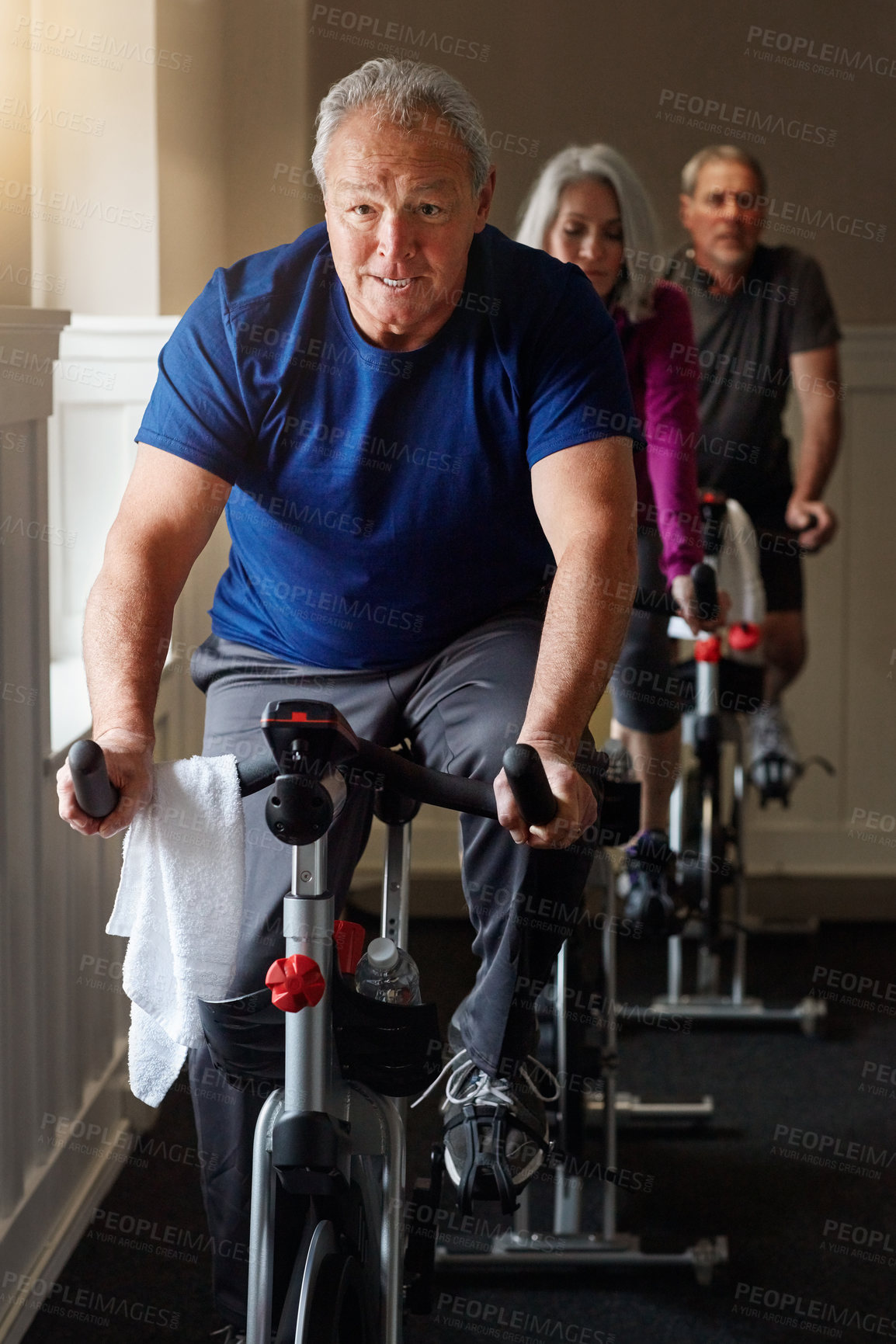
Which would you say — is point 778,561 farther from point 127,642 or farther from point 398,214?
point 127,642

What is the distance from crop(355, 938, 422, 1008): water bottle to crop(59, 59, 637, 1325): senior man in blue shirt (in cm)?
15

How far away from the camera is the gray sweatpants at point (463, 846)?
1.49m

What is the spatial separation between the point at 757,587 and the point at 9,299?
1.60 metres

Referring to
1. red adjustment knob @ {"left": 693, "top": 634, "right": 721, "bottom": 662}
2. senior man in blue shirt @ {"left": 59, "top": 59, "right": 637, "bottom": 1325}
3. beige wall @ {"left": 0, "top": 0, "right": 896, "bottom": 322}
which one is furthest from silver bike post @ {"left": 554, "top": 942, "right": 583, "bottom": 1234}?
beige wall @ {"left": 0, "top": 0, "right": 896, "bottom": 322}

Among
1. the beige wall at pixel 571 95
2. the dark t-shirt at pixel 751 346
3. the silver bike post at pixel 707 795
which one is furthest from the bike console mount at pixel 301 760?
the dark t-shirt at pixel 751 346

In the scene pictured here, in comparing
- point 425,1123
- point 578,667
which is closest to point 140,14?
point 578,667

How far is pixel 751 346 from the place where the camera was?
10.7ft

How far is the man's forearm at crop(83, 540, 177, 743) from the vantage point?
1.35m

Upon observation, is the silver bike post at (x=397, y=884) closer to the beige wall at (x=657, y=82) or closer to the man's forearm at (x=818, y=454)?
the man's forearm at (x=818, y=454)

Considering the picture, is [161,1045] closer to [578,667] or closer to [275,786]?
[275,786]

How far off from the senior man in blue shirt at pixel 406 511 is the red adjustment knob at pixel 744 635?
1.08m

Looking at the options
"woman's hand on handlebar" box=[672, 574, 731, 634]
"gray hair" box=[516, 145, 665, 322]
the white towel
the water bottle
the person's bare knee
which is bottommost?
the water bottle

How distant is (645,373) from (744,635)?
0.61 meters

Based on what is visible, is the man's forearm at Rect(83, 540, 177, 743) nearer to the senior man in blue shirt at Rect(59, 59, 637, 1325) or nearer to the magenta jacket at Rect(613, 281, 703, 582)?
the senior man in blue shirt at Rect(59, 59, 637, 1325)
